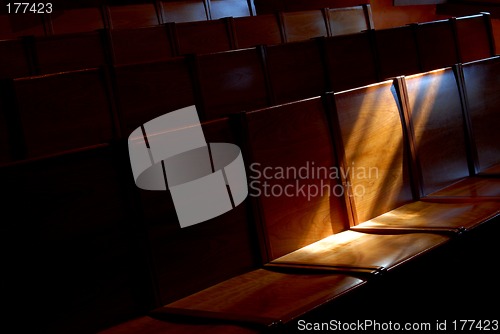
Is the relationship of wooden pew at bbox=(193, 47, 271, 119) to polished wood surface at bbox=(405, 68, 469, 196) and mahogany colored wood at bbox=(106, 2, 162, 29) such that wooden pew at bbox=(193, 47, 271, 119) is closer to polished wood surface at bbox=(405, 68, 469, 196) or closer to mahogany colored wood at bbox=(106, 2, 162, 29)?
polished wood surface at bbox=(405, 68, 469, 196)

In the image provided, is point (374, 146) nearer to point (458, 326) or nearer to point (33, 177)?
point (458, 326)

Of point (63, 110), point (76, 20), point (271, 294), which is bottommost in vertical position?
point (271, 294)

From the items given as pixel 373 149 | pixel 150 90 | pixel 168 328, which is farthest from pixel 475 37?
pixel 168 328

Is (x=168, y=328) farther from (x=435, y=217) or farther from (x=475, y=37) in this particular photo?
(x=475, y=37)

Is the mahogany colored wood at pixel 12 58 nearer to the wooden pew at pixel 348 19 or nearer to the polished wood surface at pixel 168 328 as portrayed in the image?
the polished wood surface at pixel 168 328

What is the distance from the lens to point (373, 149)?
0.48 meters

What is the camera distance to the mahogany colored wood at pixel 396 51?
0.64m

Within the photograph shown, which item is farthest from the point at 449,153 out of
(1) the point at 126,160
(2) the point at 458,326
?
(1) the point at 126,160

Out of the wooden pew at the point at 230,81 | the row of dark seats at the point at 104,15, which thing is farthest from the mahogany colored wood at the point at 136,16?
the wooden pew at the point at 230,81

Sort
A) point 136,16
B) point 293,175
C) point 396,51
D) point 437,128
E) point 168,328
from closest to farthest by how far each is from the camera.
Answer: point 168,328 < point 293,175 < point 437,128 < point 396,51 < point 136,16

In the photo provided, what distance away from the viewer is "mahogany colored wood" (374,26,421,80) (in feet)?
2.10

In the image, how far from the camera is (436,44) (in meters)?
0.69

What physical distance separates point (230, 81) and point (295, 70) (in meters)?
0.08

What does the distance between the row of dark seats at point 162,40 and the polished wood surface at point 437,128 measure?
0.86 feet
